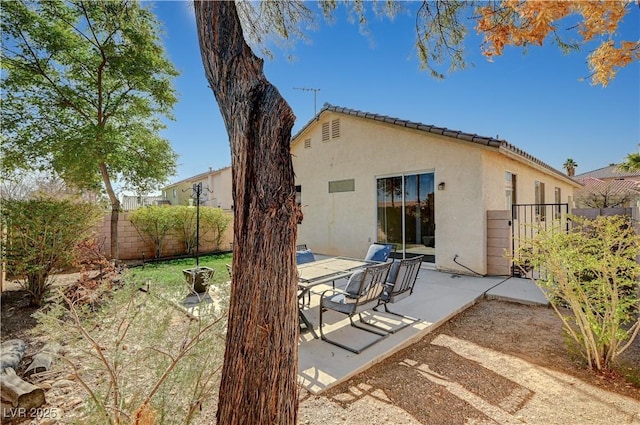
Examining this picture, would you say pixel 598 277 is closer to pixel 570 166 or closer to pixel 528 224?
pixel 528 224

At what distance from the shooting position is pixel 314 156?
12367 millimetres

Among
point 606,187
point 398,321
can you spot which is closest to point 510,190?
point 398,321

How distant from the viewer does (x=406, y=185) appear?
950cm

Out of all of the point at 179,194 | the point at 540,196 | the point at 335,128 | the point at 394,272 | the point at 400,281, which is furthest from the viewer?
the point at 179,194

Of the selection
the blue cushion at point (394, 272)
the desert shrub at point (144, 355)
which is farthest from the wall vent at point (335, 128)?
the desert shrub at point (144, 355)

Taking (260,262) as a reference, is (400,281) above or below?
below

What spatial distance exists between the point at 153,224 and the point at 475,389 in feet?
41.0

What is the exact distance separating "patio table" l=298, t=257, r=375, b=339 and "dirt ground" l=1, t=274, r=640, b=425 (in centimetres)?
147

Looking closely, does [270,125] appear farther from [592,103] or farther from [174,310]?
[592,103]

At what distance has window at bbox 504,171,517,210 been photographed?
30.3 ft

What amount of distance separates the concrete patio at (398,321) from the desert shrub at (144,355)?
4.85 feet

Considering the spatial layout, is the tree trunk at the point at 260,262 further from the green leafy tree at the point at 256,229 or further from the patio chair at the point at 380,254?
the patio chair at the point at 380,254

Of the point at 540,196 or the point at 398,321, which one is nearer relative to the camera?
the point at 398,321

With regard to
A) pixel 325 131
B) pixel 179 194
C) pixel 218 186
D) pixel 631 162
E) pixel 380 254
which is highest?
pixel 325 131
